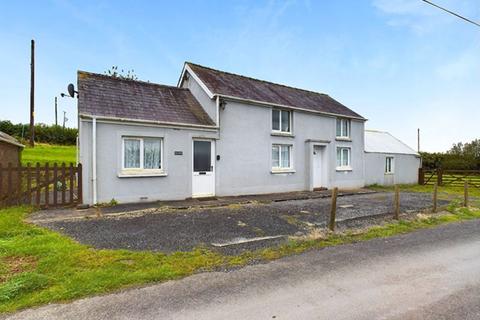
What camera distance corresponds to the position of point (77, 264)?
5133mm

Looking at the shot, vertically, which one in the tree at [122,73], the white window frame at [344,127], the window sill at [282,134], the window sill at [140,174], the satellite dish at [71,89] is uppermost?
the tree at [122,73]

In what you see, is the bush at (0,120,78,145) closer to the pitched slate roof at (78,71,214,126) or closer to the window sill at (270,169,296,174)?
the pitched slate roof at (78,71,214,126)

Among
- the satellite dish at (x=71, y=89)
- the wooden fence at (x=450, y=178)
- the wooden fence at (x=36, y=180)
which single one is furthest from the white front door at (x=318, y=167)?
the satellite dish at (x=71, y=89)

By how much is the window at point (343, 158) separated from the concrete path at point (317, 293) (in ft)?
43.7

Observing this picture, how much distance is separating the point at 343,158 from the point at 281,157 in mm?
5612

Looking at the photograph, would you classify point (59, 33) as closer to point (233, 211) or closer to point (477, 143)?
point (233, 211)

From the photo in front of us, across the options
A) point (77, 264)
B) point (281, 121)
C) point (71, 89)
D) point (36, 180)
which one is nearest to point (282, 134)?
point (281, 121)

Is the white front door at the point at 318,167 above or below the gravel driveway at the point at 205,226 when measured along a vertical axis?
above

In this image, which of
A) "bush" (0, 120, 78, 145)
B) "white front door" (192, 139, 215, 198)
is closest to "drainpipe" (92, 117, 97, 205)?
"white front door" (192, 139, 215, 198)

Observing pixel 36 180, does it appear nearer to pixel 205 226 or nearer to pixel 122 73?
pixel 205 226

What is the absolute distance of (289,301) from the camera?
400cm

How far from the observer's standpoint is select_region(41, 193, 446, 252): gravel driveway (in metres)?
6.64

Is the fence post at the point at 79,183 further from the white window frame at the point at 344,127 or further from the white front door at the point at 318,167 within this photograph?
the white window frame at the point at 344,127

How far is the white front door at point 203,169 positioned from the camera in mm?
13203
